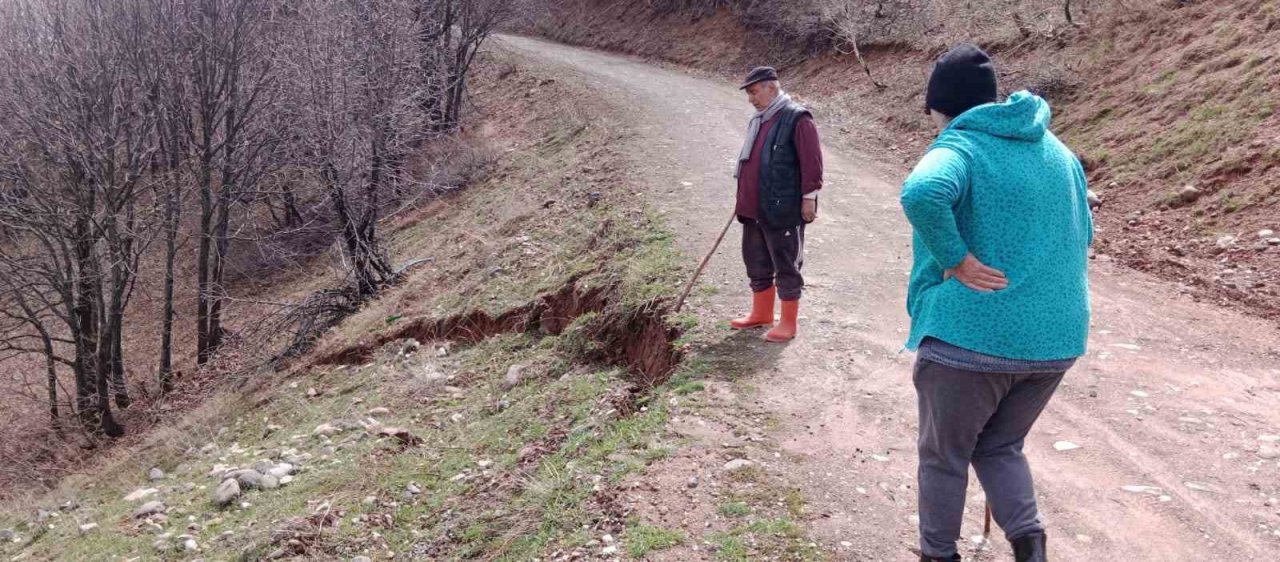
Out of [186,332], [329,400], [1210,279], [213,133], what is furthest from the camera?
[186,332]

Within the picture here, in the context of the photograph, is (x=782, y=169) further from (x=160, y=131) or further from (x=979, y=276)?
(x=160, y=131)

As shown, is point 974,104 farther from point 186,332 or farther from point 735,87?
point 735,87

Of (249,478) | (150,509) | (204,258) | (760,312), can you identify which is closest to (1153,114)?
(760,312)

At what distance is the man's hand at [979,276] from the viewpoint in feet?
9.32

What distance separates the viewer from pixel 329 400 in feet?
28.9

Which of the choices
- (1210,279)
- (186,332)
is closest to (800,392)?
(1210,279)

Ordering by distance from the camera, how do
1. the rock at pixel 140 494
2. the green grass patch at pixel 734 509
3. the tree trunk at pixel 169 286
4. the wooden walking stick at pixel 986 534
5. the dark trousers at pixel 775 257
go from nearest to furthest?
1. the wooden walking stick at pixel 986 534
2. the green grass patch at pixel 734 509
3. the dark trousers at pixel 775 257
4. the rock at pixel 140 494
5. the tree trunk at pixel 169 286

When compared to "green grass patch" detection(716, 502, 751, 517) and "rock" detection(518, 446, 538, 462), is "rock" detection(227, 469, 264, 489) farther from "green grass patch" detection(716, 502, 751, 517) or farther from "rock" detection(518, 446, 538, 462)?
"green grass patch" detection(716, 502, 751, 517)

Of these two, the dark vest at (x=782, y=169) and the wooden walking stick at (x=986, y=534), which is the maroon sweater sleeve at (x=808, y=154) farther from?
the wooden walking stick at (x=986, y=534)

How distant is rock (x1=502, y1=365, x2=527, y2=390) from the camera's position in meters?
7.29

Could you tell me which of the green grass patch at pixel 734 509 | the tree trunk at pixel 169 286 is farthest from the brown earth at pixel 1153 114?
the tree trunk at pixel 169 286

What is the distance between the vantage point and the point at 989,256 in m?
2.87

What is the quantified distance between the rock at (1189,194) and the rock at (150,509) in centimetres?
829

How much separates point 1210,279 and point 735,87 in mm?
13609
